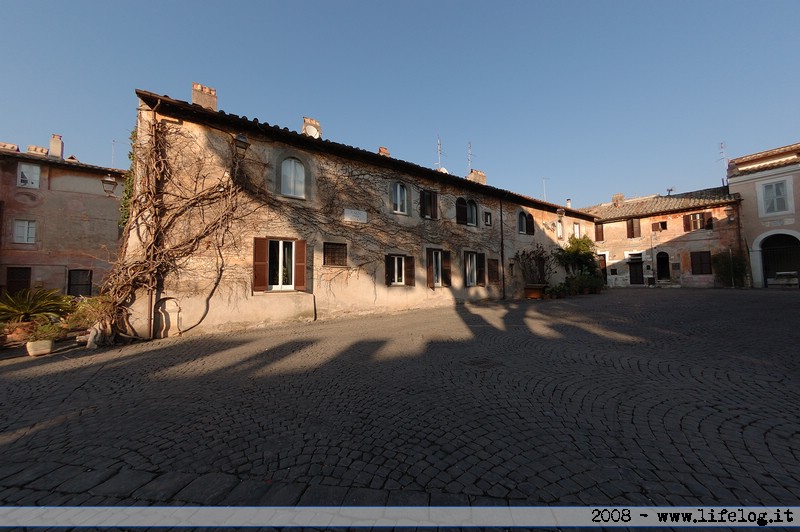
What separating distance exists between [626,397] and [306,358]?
501 centimetres

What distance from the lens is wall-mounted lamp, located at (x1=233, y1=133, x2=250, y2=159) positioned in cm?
918

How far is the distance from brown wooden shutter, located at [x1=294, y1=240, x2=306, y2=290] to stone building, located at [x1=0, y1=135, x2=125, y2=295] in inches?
478

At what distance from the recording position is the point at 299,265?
10.4 meters

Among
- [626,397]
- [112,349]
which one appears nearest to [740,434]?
[626,397]

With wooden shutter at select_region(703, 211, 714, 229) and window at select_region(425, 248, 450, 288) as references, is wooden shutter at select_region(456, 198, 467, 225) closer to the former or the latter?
window at select_region(425, 248, 450, 288)

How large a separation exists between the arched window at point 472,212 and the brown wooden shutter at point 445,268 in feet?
8.63

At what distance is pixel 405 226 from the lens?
44.2ft

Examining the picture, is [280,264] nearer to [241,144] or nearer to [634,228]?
[241,144]

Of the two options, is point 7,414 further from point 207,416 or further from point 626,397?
point 626,397

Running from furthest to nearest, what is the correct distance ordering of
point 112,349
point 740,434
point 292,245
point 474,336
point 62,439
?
point 292,245
point 474,336
point 112,349
point 62,439
point 740,434

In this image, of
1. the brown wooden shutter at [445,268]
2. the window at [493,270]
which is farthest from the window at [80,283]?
the window at [493,270]

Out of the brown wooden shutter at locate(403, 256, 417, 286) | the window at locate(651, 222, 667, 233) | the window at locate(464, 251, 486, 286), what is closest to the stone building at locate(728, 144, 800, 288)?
the window at locate(651, 222, 667, 233)

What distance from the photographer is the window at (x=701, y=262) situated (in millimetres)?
22500

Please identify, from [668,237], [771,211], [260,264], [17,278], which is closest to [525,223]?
[668,237]
